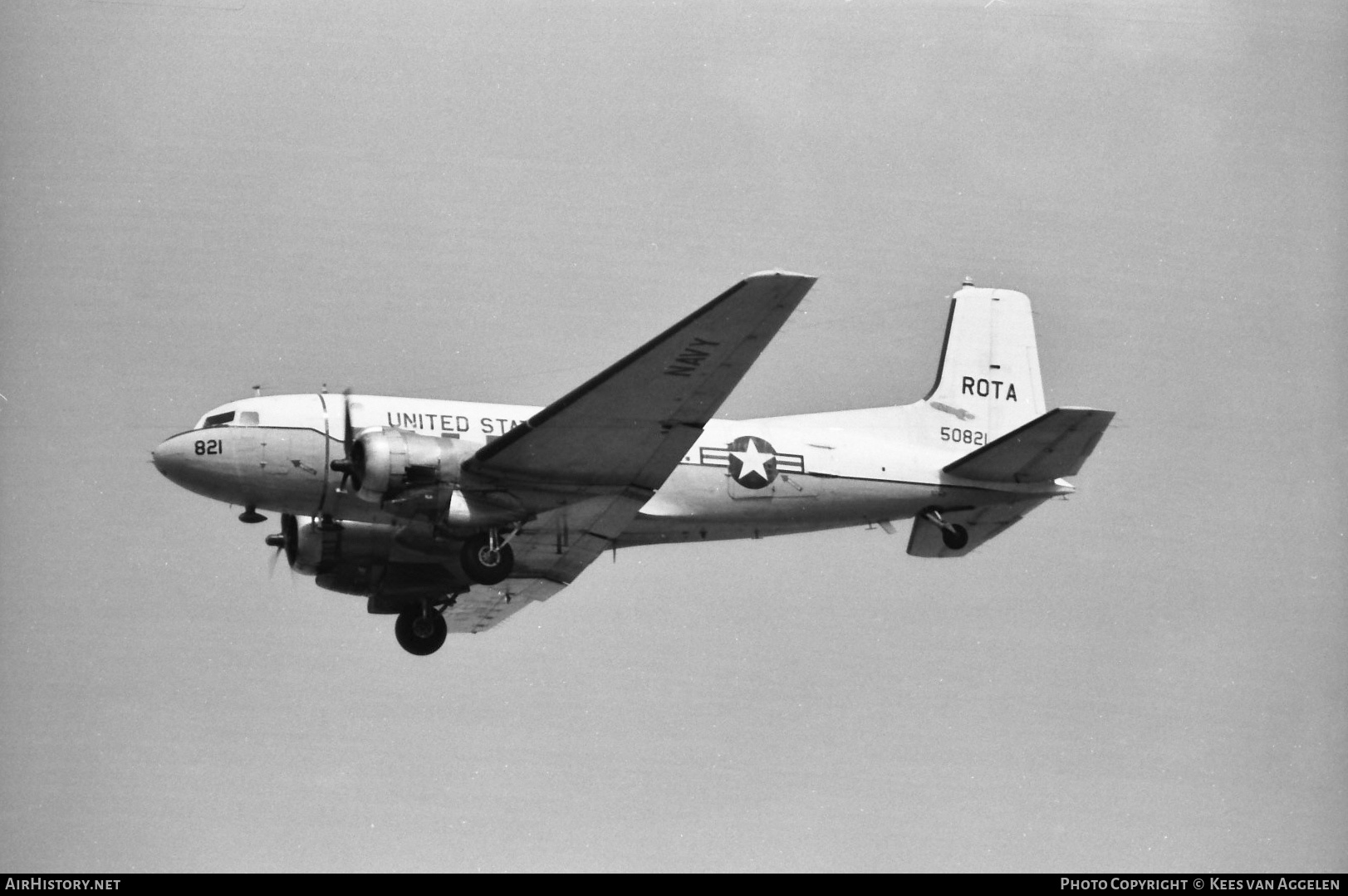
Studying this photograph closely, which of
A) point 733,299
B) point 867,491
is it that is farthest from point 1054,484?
point 733,299

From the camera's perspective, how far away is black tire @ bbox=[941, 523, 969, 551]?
26.4 m

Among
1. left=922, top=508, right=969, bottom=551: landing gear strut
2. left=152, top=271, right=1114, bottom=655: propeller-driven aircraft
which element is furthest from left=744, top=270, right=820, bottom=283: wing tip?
left=922, top=508, right=969, bottom=551: landing gear strut

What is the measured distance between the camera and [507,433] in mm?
23047

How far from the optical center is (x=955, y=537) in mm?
26375

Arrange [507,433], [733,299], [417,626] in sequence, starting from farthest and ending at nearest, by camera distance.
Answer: [417,626], [507,433], [733,299]

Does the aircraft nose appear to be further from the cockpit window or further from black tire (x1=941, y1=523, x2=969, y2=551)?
black tire (x1=941, y1=523, x2=969, y2=551)

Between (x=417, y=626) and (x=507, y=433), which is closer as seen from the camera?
(x=507, y=433)

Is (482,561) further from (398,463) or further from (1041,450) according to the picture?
(1041,450)

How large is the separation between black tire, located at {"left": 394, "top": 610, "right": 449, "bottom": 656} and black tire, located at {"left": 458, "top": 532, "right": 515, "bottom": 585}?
2934 mm

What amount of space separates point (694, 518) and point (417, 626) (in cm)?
456

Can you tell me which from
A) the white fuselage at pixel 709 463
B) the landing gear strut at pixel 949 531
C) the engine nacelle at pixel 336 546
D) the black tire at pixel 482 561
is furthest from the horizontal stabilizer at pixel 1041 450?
the engine nacelle at pixel 336 546

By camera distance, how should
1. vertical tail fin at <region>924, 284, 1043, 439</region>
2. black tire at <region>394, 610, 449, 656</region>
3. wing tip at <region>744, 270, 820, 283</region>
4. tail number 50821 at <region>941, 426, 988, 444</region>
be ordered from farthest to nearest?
1. vertical tail fin at <region>924, 284, 1043, 439</region>
2. tail number 50821 at <region>941, 426, 988, 444</region>
3. black tire at <region>394, 610, 449, 656</region>
4. wing tip at <region>744, 270, 820, 283</region>
